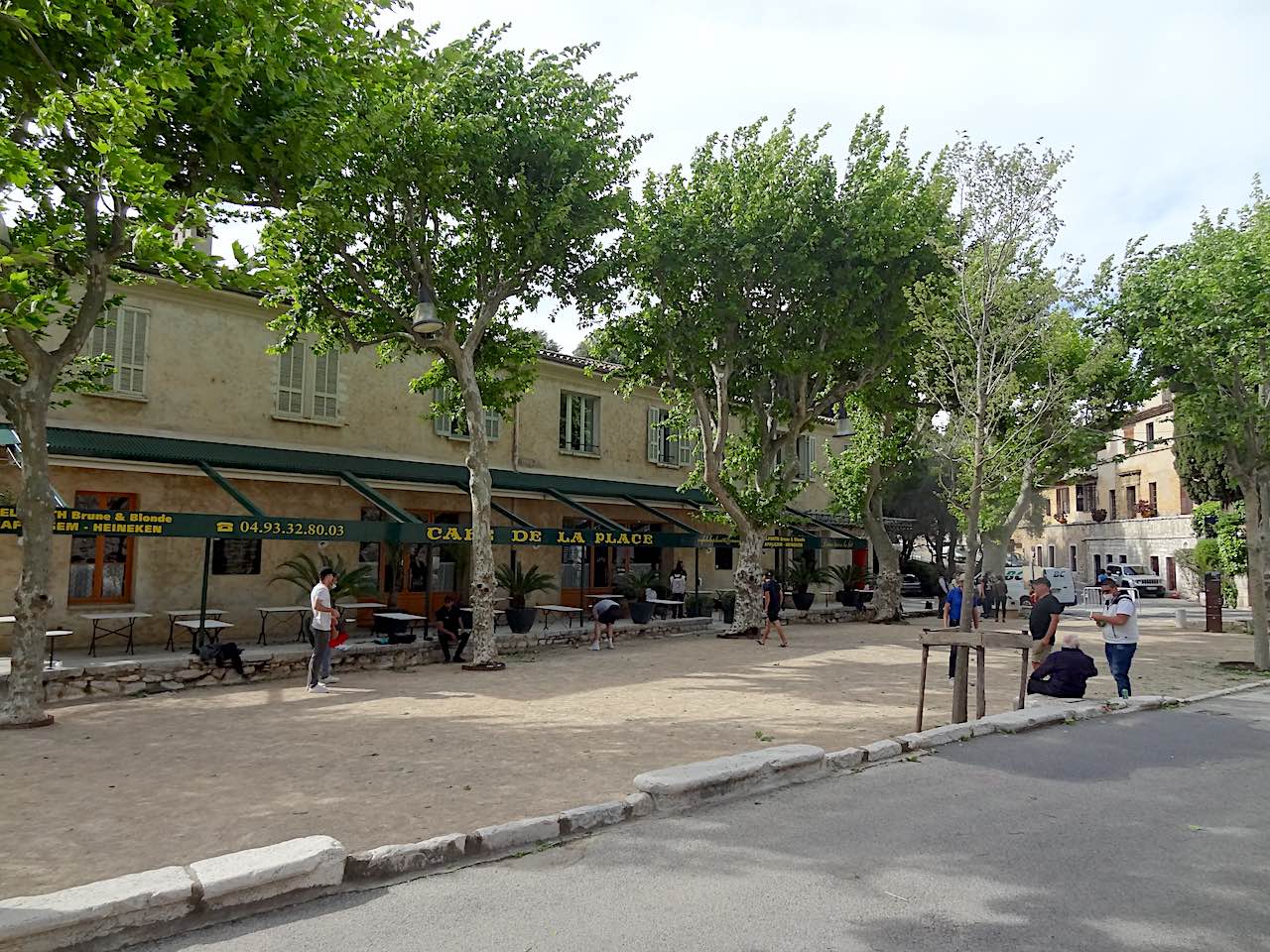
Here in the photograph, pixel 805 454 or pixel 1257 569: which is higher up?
pixel 805 454

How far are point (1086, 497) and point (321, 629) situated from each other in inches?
2152

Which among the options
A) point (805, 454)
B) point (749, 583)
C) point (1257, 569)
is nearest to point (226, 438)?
point (749, 583)

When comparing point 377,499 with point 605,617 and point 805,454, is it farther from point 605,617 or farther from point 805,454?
point 805,454

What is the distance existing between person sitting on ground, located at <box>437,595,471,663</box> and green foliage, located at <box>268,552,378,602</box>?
154 centimetres

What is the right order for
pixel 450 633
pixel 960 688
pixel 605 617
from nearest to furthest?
pixel 960 688
pixel 450 633
pixel 605 617

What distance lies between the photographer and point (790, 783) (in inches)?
263

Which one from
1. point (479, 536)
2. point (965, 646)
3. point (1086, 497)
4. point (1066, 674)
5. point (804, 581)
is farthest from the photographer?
point (1086, 497)

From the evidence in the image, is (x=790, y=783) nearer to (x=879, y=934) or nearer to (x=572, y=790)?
(x=572, y=790)

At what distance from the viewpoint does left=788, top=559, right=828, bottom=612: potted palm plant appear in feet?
79.4

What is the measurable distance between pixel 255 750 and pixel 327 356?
437 inches

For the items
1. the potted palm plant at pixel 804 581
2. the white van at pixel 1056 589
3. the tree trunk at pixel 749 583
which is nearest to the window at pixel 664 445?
the potted palm plant at pixel 804 581

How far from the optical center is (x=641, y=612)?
18812 mm

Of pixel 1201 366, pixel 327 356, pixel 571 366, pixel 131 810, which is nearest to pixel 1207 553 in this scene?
pixel 1201 366

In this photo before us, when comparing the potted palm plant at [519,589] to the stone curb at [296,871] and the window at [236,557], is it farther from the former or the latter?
the stone curb at [296,871]
